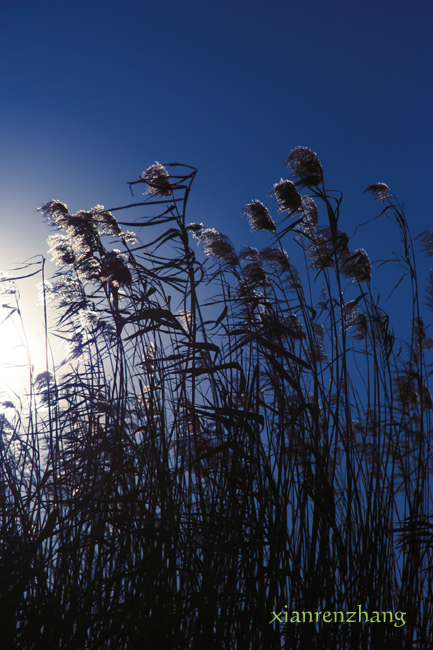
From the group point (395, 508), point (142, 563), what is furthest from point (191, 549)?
point (395, 508)

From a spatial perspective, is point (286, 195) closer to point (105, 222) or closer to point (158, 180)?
point (158, 180)

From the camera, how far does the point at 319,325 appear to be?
9.41 feet

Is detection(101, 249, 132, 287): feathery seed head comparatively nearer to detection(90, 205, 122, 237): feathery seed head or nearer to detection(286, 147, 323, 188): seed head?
detection(90, 205, 122, 237): feathery seed head

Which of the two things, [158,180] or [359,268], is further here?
[359,268]

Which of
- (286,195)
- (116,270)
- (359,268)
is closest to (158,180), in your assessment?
(116,270)

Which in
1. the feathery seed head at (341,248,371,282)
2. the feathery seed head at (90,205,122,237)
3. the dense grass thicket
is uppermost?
the feathery seed head at (90,205,122,237)

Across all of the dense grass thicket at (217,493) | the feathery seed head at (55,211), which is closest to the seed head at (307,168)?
the dense grass thicket at (217,493)

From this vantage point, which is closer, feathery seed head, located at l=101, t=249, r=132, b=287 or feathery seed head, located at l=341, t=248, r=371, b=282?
feathery seed head, located at l=101, t=249, r=132, b=287

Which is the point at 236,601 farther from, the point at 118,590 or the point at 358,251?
the point at 358,251

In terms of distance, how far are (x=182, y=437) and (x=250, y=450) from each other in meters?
0.38

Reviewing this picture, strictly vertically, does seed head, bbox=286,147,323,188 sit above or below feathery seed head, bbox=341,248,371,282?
above

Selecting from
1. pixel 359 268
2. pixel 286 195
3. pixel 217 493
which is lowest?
pixel 217 493

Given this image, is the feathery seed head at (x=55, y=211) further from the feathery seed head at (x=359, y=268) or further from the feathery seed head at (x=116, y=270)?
the feathery seed head at (x=359, y=268)

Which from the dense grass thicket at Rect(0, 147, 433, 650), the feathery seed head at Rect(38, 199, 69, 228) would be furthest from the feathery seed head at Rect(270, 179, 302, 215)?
the feathery seed head at Rect(38, 199, 69, 228)
